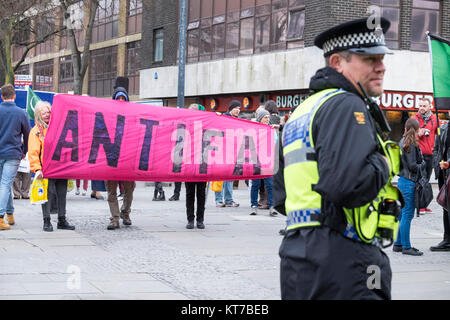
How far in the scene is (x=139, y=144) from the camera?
1026cm

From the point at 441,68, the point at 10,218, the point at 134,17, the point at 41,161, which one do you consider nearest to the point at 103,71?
the point at 134,17

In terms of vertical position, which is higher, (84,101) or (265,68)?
(265,68)

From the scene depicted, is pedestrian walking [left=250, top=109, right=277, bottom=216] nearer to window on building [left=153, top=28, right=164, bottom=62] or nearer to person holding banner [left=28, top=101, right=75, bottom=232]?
person holding banner [left=28, top=101, right=75, bottom=232]

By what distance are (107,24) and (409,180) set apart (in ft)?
119

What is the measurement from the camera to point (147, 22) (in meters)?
36.4

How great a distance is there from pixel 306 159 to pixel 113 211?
7.38 meters

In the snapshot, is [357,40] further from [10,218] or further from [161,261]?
[10,218]

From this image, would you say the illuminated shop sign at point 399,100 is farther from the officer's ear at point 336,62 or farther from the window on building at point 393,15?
the officer's ear at point 336,62

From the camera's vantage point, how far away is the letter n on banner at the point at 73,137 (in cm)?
980

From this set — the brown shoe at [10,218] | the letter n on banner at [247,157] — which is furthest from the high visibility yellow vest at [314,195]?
the letter n on banner at [247,157]

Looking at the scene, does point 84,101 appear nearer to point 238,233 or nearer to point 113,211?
point 113,211
